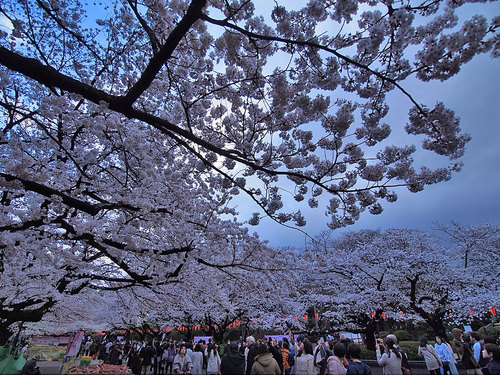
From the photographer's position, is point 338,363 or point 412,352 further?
point 412,352

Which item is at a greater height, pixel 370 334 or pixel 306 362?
pixel 370 334

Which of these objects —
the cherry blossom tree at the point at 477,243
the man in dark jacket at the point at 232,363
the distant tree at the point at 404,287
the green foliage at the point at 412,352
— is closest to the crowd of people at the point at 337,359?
the man in dark jacket at the point at 232,363

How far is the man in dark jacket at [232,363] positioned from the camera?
488cm

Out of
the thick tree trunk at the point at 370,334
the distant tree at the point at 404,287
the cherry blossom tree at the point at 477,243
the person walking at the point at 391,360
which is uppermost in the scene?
the cherry blossom tree at the point at 477,243

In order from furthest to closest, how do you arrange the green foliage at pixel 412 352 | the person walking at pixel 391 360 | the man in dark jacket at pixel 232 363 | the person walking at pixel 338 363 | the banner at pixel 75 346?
1. the green foliage at pixel 412 352
2. the banner at pixel 75 346
3. the man in dark jacket at pixel 232 363
4. the person walking at pixel 391 360
5. the person walking at pixel 338 363

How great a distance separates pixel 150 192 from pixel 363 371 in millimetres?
4633

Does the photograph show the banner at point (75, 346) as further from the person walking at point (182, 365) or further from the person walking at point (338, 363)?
the person walking at point (338, 363)

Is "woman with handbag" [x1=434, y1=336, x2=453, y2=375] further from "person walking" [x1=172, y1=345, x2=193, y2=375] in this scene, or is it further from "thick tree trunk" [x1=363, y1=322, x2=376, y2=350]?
"thick tree trunk" [x1=363, y1=322, x2=376, y2=350]

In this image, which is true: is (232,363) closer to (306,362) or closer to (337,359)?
(306,362)

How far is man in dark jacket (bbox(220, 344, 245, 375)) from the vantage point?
488 centimetres

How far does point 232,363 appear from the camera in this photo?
196 inches

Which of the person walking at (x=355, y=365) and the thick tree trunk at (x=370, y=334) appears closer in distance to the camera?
the person walking at (x=355, y=365)

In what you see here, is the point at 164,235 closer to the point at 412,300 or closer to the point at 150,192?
the point at 150,192

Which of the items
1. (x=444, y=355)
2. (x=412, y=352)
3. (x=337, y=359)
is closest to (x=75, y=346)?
(x=337, y=359)
